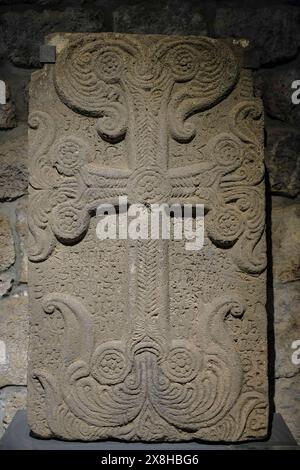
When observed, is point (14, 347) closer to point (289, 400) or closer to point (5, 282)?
point (5, 282)

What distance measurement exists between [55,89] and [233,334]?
0.81m

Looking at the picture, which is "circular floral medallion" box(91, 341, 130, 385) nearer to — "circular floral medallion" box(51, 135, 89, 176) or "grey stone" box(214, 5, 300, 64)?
"circular floral medallion" box(51, 135, 89, 176)

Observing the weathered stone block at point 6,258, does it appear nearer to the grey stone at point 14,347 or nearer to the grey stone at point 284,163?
the grey stone at point 14,347

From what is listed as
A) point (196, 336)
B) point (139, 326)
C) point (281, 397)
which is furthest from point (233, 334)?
point (281, 397)

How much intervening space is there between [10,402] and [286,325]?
883mm

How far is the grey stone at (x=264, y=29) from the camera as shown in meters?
1.74

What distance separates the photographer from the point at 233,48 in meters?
1.50

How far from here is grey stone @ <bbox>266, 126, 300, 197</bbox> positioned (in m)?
1.70

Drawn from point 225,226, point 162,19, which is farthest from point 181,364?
point 162,19

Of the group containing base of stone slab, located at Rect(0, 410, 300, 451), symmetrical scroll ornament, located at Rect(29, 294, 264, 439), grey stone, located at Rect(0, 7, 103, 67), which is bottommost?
base of stone slab, located at Rect(0, 410, 300, 451)

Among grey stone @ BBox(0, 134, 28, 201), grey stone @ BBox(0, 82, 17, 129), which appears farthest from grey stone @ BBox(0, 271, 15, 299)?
grey stone @ BBox(0, 82, 17, 129)

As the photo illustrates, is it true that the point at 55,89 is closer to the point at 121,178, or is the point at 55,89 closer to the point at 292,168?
the point at 121,178

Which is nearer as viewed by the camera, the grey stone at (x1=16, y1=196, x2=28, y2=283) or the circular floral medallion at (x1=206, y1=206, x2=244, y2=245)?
the circular floral medallion at (x1=206, y1=206, x2=244, y2=245)
